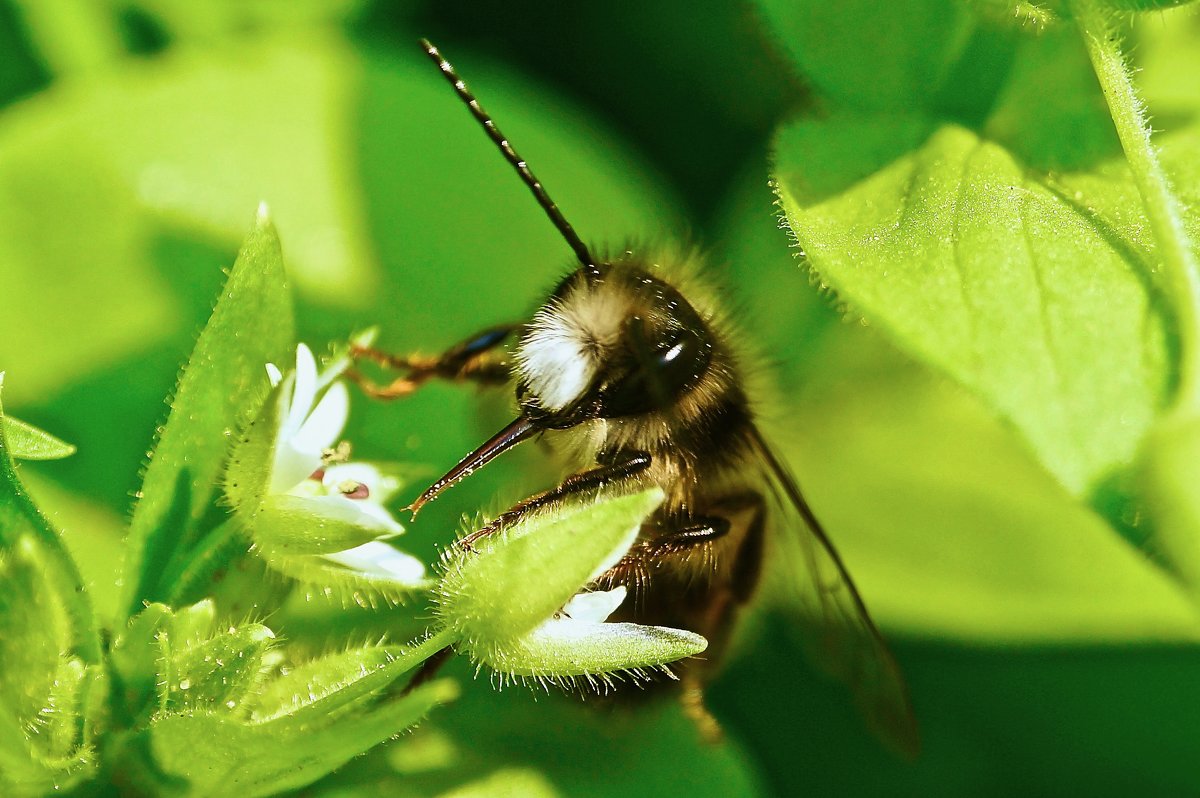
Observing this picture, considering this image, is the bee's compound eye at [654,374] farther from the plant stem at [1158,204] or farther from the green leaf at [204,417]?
the plant stem at [1158,204]

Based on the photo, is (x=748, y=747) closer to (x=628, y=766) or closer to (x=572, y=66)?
(x=628, y=766)

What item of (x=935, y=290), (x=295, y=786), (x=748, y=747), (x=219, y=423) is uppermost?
(x=935, y=290)

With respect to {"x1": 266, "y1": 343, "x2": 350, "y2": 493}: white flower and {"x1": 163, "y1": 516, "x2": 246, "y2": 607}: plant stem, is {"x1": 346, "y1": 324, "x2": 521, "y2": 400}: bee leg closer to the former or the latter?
{"x1": 266, "y1": 343, "x2": 350, "y2": 493}: white flower

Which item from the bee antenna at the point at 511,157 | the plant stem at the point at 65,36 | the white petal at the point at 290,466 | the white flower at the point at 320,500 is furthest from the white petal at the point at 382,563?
the plant stem at the point at 65,36

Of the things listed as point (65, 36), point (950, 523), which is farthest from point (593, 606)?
point (65, 36)

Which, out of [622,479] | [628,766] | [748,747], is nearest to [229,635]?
[622,479]

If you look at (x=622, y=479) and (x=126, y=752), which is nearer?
(x=126, y=752)
